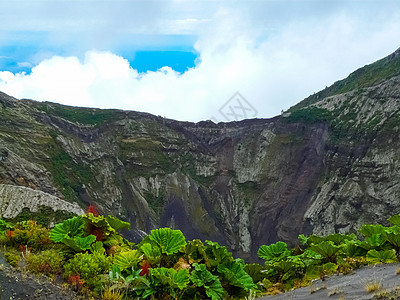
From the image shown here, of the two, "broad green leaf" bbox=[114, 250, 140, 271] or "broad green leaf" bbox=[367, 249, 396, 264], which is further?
"broad green leaf" bbox=[367, 249, 396, 264]

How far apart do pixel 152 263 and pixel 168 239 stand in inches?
22.6

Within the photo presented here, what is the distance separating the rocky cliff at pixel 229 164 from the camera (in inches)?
2069

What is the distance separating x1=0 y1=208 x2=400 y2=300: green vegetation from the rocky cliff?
37774mm

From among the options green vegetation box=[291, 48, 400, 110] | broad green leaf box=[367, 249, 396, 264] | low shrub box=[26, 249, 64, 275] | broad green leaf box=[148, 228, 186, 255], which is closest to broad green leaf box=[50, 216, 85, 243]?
low shrub box=[26, 249, 64, 275]

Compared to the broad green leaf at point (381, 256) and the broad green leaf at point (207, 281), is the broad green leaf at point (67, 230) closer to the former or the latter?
the broad green leaf at point (207, 281)

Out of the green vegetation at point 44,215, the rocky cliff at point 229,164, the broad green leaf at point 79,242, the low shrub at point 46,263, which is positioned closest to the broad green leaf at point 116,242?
the broad green leaf at point 79,242

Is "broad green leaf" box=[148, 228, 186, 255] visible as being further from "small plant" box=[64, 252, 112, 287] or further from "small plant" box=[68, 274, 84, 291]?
"small plant" box=[68, 274, 84, 291]

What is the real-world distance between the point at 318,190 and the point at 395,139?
14.1 metres

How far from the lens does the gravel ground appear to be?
6191 millimetres

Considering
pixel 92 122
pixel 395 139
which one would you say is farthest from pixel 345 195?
pixel 92 122

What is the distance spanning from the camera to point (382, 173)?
51.7 m

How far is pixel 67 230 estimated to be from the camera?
8.70 m

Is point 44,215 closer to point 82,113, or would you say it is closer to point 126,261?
point 126,261

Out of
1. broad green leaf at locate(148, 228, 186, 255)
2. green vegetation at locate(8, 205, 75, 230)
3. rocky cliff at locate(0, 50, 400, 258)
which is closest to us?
broad green leaf at locate(148, 228, 186, 255)
